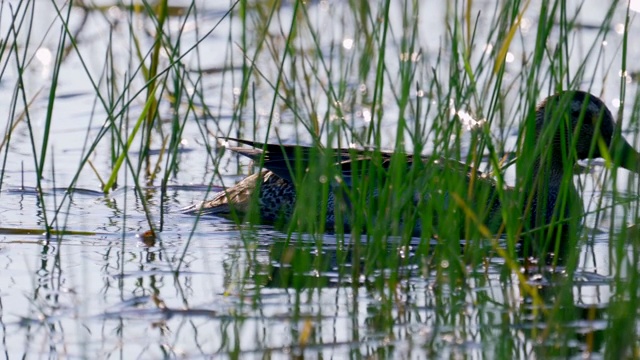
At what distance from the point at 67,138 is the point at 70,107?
2.07ft

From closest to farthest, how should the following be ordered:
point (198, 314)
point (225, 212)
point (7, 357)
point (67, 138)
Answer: point (7, 357), point (198, 314), point (225, 212), point (67, 138)

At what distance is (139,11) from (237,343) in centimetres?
599

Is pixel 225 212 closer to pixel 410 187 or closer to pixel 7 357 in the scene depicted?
pixel 410 187

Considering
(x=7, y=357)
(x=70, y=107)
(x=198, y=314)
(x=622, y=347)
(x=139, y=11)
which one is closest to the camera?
(x=622, y=347)

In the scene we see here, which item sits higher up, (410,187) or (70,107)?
(70,107)

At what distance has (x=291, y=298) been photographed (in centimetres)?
487

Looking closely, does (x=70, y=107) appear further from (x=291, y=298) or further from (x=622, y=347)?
(x=622, y=347)

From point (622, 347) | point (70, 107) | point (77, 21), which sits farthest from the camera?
point (77, 21)

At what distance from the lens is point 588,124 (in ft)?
23.7

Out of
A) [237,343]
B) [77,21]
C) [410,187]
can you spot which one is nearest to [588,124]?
[410,187]

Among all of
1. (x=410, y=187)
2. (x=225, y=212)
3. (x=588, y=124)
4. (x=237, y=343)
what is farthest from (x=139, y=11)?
(x=237, y=343)

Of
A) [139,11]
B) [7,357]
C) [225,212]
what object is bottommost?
[7,357]

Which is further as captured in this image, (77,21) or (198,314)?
(77,21)

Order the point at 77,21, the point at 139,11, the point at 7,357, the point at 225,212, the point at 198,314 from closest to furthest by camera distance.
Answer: the point at 7,357 → the point at 198,314 → the point at 225,212 → the point at 139,11 → the point at 77,21
